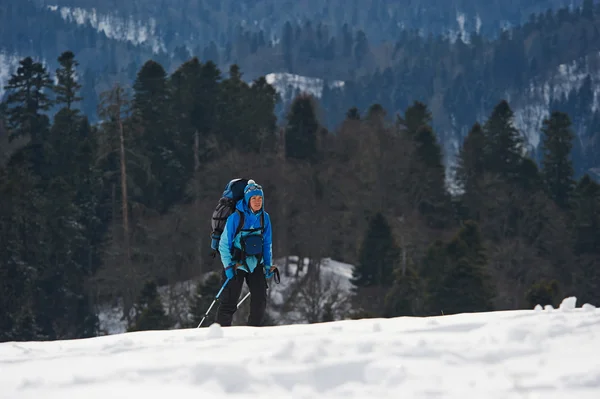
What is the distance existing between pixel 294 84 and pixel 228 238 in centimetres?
17109

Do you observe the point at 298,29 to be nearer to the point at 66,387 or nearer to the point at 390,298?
the point at 390,298

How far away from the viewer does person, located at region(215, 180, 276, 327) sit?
9203 millimetres

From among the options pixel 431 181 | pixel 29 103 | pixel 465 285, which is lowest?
pixel 465 285

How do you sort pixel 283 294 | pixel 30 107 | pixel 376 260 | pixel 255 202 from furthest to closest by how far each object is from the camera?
1. pixel 30 107
2. pixel 376 260
3. pixel 283 294
4. pixel 255 202

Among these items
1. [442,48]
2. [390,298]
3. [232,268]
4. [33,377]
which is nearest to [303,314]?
[390,298]

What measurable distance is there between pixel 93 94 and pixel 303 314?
137241mm

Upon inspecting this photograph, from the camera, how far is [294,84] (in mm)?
178875

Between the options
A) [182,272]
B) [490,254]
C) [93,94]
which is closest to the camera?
[182,272]

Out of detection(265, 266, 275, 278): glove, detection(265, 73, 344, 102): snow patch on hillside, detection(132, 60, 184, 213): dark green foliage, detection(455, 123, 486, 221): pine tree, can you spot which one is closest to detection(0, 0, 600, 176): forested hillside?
detection(265, 73, 344, 102): snow patch on hillside

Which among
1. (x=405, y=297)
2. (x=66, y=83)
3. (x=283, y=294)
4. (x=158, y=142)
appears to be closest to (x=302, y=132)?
(x=158, y=142)

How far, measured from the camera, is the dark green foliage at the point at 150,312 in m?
41.8

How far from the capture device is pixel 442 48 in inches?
7392

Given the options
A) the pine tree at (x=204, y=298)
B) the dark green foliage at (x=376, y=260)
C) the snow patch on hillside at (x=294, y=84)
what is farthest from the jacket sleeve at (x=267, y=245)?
the snow patch on hillside at (x=294, y=84)

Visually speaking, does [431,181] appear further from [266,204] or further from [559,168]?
[266,204]
